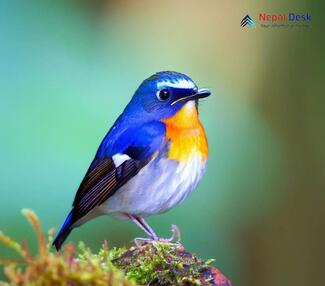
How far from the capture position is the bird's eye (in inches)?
114

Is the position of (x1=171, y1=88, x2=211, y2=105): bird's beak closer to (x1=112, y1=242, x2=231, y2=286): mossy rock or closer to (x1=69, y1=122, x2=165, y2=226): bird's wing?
(x1=69, y1=122, x2=165, y2=226): bird's wing

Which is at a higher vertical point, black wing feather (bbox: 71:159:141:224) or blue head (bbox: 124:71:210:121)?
blue head (bbox: 124:71:210:121)

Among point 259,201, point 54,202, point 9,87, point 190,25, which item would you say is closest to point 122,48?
point 190,25

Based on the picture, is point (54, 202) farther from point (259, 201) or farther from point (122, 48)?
point (259, 201)

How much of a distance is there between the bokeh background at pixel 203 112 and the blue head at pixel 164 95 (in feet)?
3.17

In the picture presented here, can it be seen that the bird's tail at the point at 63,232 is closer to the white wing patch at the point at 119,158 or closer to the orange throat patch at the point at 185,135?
the white wing patch at the point at 119,158

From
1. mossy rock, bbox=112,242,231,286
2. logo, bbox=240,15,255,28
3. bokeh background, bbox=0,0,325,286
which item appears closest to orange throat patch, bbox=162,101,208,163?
mossy rock, bbox=112,242,231,286

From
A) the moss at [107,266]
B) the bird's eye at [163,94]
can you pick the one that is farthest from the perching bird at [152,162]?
the moss at [107,266]

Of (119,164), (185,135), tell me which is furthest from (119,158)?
(185,135)

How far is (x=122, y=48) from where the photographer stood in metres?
A: 4.22

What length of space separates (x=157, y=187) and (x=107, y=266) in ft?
3.44

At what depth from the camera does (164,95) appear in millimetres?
2896

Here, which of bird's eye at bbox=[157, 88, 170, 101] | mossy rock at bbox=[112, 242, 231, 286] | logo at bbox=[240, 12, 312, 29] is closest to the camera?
mossy rock at bbox=[112, 242, 231, 286]

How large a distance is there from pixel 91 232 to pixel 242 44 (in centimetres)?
178
